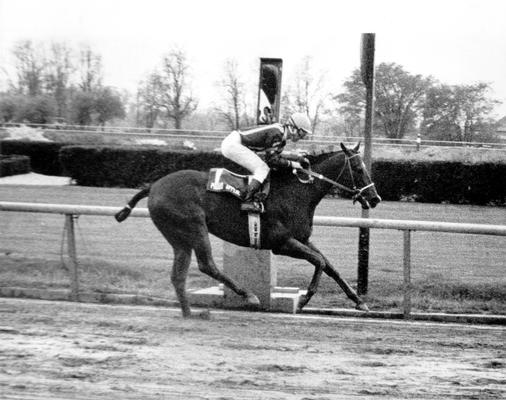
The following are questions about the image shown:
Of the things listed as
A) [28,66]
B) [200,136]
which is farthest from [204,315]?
[200,136]

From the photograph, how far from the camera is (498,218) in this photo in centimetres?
1172

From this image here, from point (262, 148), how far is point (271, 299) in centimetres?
168

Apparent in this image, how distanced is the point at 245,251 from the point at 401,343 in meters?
2.27

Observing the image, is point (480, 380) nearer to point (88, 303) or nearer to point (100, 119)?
point (88, 303)

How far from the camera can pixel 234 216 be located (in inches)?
297

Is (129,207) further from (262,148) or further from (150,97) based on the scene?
(150,97)

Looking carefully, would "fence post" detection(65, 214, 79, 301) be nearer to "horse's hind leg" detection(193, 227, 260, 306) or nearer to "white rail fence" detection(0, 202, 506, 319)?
"white rail fence" detection(0, 202, 506, 319)

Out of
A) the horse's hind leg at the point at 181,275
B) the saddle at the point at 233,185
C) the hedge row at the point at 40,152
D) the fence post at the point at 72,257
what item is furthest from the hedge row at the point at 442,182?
the hedge row at the point at 40,152

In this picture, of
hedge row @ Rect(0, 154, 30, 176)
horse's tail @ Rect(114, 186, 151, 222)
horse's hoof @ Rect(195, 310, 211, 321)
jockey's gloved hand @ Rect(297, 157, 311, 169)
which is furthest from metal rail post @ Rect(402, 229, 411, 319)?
hedge row @ Rect(0, 154, 30, 176)

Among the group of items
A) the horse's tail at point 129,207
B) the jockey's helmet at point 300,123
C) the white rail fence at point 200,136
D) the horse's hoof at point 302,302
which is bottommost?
the horse's hoof at point 302,302

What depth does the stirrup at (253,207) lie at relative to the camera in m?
7.40

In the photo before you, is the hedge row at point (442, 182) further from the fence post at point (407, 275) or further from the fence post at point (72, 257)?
the fence post at point (72, 257)

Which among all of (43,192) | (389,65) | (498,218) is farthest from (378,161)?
(43,192)

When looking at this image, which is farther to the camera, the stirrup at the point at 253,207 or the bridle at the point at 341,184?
the bridle at the point at 341,184
